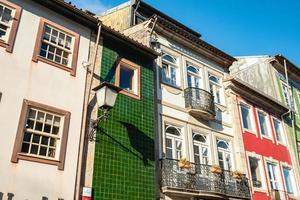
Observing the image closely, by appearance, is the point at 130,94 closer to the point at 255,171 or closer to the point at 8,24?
the point at 8,24

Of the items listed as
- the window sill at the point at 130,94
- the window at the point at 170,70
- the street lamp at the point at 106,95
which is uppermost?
the window at the point at 170,70

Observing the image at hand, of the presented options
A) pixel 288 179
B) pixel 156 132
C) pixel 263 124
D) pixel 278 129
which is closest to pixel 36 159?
pixel 156 132

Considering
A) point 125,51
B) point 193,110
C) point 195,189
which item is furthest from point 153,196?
point 125,51

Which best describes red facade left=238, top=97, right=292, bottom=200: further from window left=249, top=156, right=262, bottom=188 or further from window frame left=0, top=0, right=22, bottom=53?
window frame left=0, top=0, right=22, bottom=53

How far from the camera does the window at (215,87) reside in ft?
54.2

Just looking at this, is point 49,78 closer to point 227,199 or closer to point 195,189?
point 195,189

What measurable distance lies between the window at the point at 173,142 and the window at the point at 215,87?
13.0 feet

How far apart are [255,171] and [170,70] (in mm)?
6941

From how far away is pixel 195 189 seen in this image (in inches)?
469

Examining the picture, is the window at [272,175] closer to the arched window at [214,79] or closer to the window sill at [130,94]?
the arched window at [214,79]

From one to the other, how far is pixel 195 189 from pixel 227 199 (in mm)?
2060

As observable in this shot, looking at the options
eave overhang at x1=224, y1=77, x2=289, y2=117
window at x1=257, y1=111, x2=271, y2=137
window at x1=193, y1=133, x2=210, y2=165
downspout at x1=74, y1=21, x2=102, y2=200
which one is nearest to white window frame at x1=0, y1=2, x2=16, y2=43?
downspout at x1=74, y1=21, x2=102, y2=200

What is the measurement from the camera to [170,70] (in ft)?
48.2

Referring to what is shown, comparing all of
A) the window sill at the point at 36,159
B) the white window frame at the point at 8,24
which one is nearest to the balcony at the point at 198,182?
the window sill at the point at 36,159
